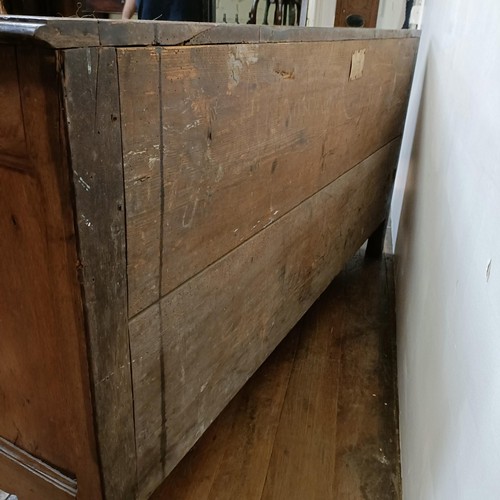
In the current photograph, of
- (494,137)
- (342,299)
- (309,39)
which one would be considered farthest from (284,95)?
(342,299)

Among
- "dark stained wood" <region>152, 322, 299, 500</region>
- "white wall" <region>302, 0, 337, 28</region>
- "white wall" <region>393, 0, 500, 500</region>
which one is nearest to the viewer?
"white wall" <region>393, 0, 500, 500</region>

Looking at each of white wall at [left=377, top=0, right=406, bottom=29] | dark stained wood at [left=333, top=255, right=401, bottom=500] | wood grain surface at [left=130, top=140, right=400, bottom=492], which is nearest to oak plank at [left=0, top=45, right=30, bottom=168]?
wood grain surface at [left=130, top=140, right=400, bottom=492]

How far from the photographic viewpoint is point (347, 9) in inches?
104

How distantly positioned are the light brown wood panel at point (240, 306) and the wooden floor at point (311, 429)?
15 cm

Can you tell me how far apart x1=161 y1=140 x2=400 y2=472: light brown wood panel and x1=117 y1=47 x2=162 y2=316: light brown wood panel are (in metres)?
0.07

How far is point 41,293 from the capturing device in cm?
55

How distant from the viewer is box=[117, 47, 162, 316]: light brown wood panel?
0.49 meters

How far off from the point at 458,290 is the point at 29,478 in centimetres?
66

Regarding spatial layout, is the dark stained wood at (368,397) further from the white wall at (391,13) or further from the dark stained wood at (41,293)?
the white wall at (391,13)

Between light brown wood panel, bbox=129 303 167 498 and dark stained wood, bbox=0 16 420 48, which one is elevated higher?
dark stained wood, bbox=0 16 420 48

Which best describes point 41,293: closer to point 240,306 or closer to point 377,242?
point 240,306

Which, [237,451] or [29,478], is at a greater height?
[29,478]

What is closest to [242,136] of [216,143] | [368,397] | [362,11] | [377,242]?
[216,143]

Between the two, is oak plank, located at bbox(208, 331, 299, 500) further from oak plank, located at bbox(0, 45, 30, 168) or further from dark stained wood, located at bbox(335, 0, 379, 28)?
dark stained wood, located at bbox(335, 0, 379, 28)
